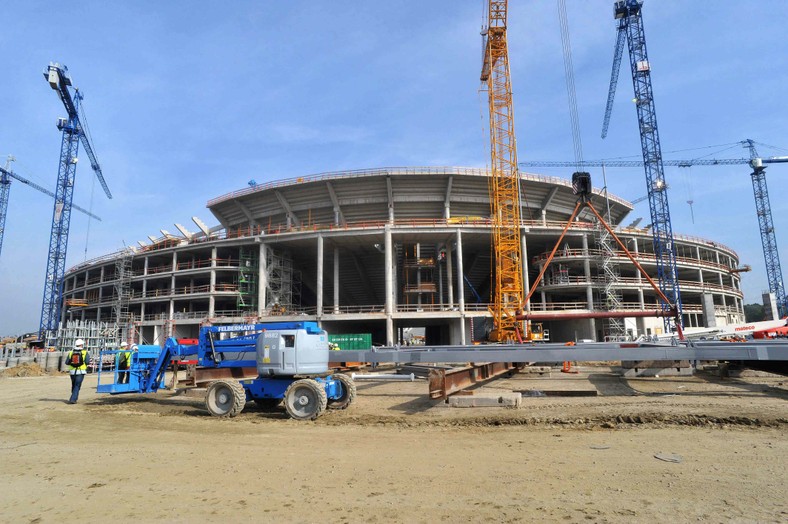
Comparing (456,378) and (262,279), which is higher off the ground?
(262,279)

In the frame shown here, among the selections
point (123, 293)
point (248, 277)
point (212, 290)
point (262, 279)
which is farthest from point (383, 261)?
point (123, 293)

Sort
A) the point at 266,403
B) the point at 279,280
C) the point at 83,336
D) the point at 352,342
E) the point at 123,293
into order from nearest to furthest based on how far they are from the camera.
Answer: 1. the point at 266,403
2. the point at 352,342
3. the point at 83,336
4. the point at 279,280
5. the point at 123,293

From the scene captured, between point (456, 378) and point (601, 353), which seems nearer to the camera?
point (601, 353)

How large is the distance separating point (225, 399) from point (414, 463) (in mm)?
6299

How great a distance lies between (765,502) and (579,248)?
39.5 meters

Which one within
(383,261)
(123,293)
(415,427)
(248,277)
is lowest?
(415,427)

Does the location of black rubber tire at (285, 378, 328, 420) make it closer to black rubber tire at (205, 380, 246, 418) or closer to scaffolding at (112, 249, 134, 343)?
black rubber tire at (205, 380, 246, 418)

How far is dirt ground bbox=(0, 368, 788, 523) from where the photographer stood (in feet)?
15.1

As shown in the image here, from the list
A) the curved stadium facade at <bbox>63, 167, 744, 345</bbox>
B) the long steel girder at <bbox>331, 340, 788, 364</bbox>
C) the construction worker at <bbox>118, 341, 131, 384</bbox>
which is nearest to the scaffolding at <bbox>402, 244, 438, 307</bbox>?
the curved stadium facade at <bbox>63, 167, 744, 345</bbox>

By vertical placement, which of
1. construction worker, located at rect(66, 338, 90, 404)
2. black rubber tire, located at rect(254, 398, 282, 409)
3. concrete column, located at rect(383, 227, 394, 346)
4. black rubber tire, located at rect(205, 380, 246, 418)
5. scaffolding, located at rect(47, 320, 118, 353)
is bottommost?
black rubber tire, located at rect(254, 398, 282, 409)

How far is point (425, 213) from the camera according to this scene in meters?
40.8

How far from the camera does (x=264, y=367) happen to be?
10430 millimetres

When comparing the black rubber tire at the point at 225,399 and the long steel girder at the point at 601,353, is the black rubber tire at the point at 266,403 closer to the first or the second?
the black rubber tire at the point at 225,399

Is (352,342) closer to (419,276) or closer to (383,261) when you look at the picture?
(419,276)
